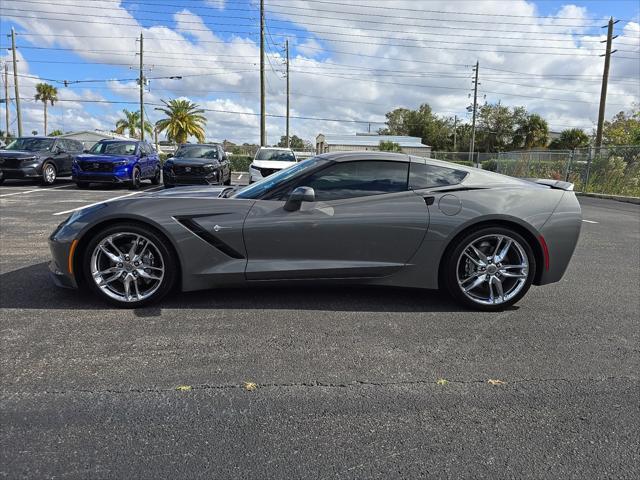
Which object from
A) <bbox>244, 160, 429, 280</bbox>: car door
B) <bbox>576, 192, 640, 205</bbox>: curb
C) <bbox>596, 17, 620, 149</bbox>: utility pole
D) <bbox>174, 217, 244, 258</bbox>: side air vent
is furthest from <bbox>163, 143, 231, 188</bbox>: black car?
<bbox>596, 17, 620, 149</bbox>: utility pole

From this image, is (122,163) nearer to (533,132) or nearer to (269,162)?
(269,162)

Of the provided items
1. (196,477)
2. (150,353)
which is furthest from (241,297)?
(196,477)

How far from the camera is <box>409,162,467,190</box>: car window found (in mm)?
3990

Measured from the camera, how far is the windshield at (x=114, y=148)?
14539 millimetres

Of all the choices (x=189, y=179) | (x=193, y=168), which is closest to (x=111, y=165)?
(x=189, y=179)

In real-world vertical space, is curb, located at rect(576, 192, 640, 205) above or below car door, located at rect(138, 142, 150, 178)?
below

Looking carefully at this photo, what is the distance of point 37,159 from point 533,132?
60443mm

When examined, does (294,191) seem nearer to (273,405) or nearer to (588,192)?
(273,405)

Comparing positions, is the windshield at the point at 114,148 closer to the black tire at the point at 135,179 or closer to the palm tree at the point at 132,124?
the black tire at the point at 135,179

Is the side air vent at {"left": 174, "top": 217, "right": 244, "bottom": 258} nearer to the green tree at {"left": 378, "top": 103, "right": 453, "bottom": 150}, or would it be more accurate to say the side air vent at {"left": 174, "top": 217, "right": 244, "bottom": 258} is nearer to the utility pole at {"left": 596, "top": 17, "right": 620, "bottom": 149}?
the utility pole at {"left": 596, "top": 17, "right": 620, "bottom": 149}

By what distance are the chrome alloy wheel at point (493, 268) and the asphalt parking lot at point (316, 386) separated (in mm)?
191

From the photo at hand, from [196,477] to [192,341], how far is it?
138 cm

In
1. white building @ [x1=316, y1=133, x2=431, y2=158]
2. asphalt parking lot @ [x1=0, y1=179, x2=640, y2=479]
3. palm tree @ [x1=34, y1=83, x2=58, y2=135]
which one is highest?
palm tree @ [x1=34, y1=83, x2=58, y2=135]

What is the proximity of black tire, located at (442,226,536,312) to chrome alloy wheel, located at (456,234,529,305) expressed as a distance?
0.7 inches
